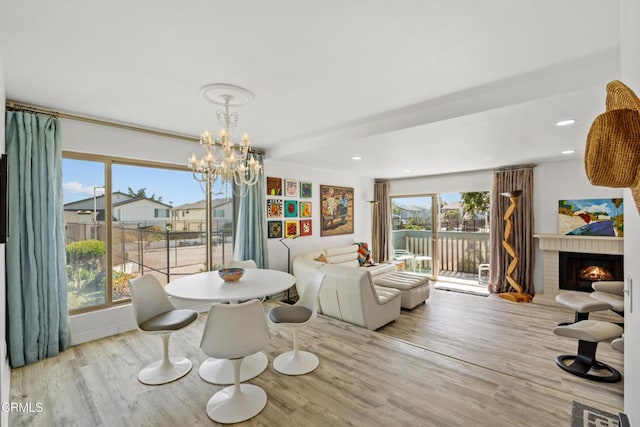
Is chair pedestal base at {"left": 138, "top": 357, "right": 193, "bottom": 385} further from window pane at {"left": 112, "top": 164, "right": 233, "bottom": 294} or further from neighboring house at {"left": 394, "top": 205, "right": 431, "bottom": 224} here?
neighboring house at {"left": 394, "top": 205, "right": 431, "bottom": 224}

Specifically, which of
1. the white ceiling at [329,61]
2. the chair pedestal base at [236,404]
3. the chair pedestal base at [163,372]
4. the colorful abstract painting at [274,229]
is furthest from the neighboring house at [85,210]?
the chair pedestal base at [236,404]

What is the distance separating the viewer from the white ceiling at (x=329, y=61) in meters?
1.54

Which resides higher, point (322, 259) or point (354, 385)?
point (322, 259)

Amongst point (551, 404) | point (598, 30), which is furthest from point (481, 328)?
point (598, 30)

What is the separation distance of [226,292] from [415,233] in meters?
5.73

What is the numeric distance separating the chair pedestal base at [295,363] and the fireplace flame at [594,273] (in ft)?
16.1

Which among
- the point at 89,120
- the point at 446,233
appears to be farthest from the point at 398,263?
the point at 89,120

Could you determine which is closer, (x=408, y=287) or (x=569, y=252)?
(x=408, y=287)

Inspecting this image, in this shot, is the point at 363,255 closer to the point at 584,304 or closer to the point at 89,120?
the point at 584,304

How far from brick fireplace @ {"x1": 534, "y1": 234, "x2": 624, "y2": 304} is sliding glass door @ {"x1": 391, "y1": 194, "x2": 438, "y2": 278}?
2.05m

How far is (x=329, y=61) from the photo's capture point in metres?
2.00

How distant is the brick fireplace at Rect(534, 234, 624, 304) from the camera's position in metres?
4.54

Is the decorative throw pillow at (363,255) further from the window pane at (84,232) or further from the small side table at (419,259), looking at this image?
the window pane at (84,232)

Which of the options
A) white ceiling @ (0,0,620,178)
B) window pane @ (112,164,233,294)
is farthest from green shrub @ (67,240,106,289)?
white ceiling @ (0,0,620,178)
